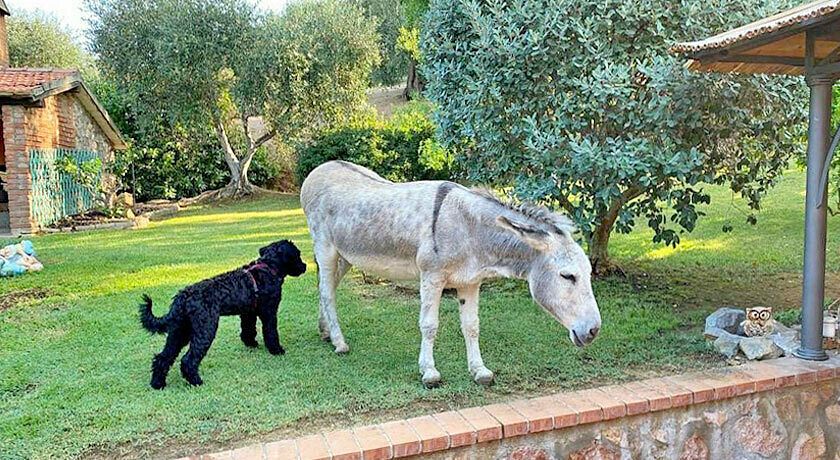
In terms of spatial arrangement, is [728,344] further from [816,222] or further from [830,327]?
[816,222]

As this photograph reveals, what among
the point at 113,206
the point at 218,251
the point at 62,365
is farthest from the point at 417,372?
the point at 113,206

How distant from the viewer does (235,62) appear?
49.7ft

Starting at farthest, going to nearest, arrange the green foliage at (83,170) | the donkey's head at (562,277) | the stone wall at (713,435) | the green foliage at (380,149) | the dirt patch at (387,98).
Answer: the dirt patch at (387,98), the green foliage at (380,149), the green foliage at (83,170), the donkey's head at (562,277), the stone wall at (713,435)

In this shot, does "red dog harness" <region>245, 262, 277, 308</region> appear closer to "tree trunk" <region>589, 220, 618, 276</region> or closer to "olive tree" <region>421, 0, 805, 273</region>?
"olive tree" <region>421, 0, 805, 273</region>

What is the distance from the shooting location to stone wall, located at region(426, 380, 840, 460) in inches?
116

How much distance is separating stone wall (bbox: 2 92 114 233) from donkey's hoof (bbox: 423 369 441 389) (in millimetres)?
10713

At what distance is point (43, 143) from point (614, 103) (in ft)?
39.5

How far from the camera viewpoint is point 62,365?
3996 millimetres

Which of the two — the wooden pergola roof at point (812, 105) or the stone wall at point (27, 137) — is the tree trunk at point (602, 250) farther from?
the stone wall at point (27, 137)

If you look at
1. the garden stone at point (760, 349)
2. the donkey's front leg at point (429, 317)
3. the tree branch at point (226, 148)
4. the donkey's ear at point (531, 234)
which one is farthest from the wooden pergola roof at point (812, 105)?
the tree branch at point (226, 148)

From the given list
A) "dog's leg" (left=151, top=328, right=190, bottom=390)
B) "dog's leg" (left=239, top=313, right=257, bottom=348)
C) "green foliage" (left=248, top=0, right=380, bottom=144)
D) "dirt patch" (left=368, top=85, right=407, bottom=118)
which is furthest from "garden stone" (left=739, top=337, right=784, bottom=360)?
"dirt patch" (left=368, top=85, right=407, bottom=118)

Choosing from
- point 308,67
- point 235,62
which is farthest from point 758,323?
point 235,62

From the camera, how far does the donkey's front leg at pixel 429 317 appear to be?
135 inches

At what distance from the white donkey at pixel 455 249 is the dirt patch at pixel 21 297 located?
3520mm
